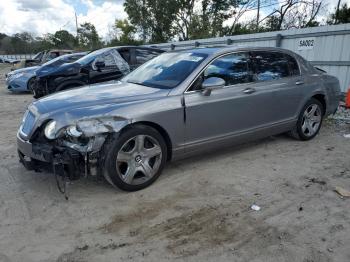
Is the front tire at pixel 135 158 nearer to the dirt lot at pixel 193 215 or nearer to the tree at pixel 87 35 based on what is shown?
the dirt lot at pixel 193 215

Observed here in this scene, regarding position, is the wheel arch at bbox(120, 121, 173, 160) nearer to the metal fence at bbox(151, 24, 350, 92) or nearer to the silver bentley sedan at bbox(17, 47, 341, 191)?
the silver bentley sedan at bbox(17, 47, 341, 191)

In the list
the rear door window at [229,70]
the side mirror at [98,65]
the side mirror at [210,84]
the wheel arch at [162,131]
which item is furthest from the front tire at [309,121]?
the side mirror at [98,65]

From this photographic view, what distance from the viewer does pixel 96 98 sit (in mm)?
3896

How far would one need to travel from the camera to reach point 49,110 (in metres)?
3.71

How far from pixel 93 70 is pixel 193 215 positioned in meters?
6.11

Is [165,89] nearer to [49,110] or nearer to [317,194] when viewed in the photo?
[49,110]

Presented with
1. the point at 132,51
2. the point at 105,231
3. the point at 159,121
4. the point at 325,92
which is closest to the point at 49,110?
the point at 159,121

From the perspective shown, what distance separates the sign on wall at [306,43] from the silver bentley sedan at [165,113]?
4328 millimetres

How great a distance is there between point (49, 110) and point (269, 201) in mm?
2611

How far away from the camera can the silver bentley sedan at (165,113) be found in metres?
3.49

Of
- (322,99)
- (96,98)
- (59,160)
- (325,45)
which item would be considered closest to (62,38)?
(325,45)

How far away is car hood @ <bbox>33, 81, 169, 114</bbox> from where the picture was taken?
3672mm

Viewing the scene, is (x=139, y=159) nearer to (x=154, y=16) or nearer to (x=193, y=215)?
(x=193, y=215)

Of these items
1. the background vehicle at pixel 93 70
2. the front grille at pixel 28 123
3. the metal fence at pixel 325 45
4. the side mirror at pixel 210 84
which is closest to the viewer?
the front grille at pixel 28 123
